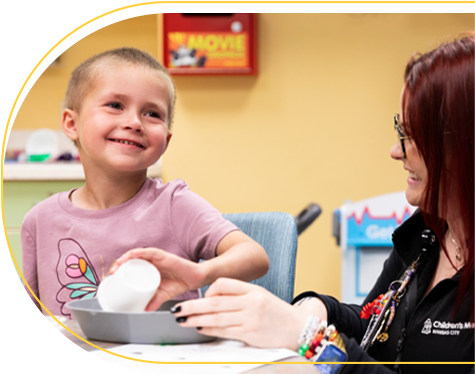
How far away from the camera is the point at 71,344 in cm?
60

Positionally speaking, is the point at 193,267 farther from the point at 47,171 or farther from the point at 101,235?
the point at 47,171

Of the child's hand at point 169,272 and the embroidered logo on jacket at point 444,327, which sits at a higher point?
the child's hand at point 169,272

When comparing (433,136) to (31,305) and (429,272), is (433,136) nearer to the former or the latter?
(429,272)

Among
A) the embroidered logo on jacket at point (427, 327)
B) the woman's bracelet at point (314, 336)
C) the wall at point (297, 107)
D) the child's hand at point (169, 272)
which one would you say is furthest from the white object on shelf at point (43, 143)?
the embroidered logo on jacket at point (427, 327)

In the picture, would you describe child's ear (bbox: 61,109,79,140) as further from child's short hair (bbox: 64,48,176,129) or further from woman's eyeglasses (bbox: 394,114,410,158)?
woman's eyeglasses (bbox: 394,114,410,158)

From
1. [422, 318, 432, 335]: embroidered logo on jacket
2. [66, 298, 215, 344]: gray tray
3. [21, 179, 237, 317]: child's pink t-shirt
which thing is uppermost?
[21, 179, 237, 317]: child's pink t-shirt

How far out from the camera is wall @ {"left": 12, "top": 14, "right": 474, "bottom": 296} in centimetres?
60

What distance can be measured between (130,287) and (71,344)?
11 centimetres

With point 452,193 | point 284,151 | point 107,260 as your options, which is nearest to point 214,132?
point 284,151

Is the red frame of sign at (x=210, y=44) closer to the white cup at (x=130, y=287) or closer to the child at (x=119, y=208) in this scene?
the child at (x=119, y=208)

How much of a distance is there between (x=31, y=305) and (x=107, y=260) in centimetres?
14

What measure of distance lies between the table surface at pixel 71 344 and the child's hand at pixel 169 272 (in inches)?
3.1

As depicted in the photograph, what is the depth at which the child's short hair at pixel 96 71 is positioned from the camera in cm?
60

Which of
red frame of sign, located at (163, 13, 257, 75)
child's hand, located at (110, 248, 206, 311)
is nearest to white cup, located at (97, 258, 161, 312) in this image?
child's hand, located at (110, 248, 206, 311)
